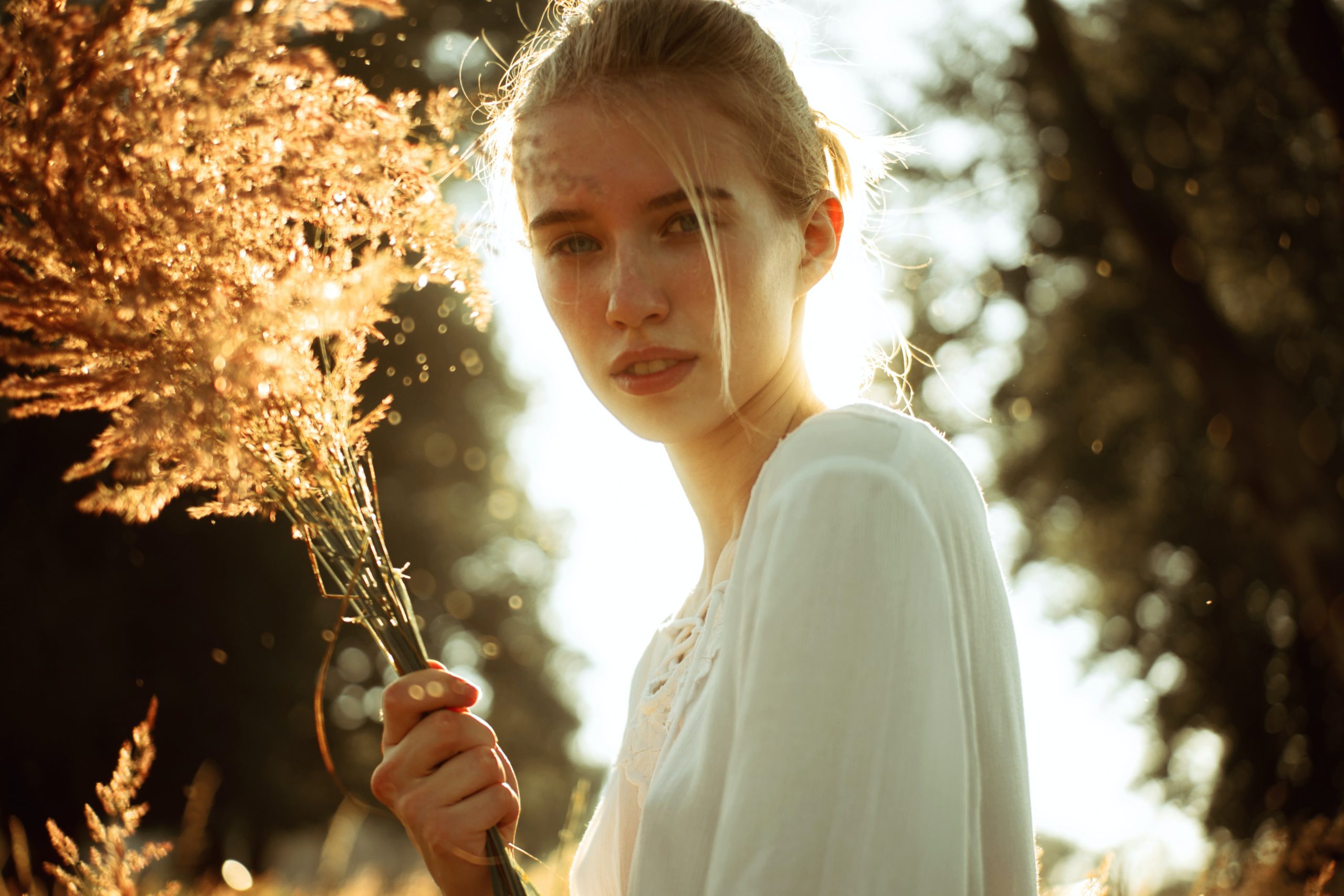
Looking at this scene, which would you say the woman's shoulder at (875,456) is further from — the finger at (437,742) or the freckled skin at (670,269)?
the finger at (437,742)

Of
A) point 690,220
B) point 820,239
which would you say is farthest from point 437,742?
point 820,239

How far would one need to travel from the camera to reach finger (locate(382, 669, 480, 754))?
1684mm

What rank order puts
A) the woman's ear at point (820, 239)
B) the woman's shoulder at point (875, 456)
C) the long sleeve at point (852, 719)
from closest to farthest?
the long sleeve at point (852, 719)
the woman's shoulder at point (875, 456)
the woman's ear at point (820, 239)

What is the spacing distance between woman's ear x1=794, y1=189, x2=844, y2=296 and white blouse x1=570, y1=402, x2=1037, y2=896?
0.55m

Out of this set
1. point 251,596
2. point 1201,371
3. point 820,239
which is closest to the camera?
point 820,239

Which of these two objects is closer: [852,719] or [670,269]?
[852,719]

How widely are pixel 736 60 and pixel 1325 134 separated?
31.1 feet

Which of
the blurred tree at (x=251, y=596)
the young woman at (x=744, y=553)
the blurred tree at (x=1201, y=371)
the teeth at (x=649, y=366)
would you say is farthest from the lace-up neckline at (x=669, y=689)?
the blurred tree at (x=251, y=596)

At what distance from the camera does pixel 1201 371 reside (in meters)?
8.73

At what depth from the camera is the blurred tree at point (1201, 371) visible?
8398 millimetres

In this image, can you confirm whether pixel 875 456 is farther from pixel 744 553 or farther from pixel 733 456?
pixel 733 456

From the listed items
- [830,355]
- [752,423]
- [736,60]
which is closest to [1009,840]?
[752,423]

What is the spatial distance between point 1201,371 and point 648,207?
8372 mm

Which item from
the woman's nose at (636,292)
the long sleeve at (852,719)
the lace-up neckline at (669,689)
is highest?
the woman's nose at (636,292)
